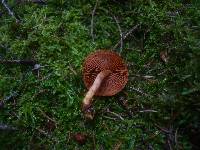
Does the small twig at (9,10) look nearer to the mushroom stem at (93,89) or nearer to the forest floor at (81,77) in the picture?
the forest floor at (81,77)

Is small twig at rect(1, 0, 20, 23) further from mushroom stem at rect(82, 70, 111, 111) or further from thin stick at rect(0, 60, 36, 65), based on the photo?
mushroom stem at rect(82, 70, 111, 111)

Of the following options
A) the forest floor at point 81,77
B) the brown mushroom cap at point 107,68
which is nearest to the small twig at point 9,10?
the forest floor at point 81,77

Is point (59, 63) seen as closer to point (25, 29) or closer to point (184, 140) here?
point (25, 29)

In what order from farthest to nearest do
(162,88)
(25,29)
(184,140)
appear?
(25,29) < (162,88) < (184,140)

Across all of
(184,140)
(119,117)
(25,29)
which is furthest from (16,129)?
(184,140)

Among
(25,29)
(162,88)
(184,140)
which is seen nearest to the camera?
(184,140)
